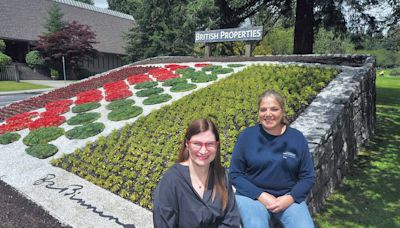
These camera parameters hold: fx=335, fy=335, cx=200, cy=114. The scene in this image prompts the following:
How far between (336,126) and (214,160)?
337 centimetres

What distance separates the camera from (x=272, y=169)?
9.86 feet

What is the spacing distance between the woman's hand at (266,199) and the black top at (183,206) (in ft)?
1.65

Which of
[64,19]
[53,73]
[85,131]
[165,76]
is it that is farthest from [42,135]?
[64,19]

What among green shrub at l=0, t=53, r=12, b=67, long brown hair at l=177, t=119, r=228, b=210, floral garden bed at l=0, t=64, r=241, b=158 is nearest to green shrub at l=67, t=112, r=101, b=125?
floral garden bed at l=0, t=64, r=241, b=158

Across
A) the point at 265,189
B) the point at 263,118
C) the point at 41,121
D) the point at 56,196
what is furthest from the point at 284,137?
the point at 41,121

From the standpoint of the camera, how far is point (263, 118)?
309 centimetres

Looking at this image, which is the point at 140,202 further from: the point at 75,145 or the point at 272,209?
the point at 75,145

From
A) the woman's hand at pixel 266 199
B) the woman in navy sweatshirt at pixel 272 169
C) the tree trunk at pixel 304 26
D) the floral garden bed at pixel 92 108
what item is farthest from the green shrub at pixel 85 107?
the tree trunk at pixel 304 26

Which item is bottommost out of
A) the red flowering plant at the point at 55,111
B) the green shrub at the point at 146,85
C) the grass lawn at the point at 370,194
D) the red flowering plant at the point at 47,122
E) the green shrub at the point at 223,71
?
the grass lawn at the point at 370,194

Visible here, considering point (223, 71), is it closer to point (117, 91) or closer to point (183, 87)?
point (183, 87)

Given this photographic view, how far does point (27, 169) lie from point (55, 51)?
24.8 metres

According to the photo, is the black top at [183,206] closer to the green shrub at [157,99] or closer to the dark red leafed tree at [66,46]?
the green shrub at [157,99]

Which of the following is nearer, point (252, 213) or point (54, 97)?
point (252, 213)

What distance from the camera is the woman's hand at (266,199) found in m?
2.94
